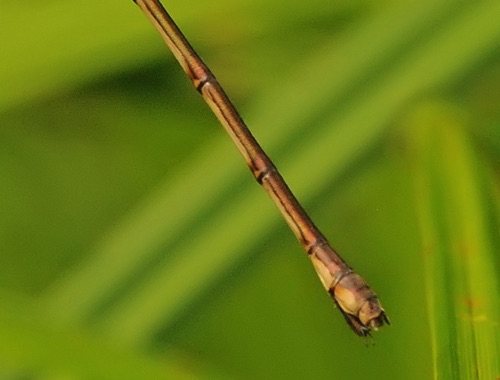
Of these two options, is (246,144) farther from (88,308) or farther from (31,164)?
(31,164)

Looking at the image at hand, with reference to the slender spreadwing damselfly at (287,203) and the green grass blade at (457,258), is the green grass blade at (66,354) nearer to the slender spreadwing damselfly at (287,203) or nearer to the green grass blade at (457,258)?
the slender spreadwing damselfly at (287,203)

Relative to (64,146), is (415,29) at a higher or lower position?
lower

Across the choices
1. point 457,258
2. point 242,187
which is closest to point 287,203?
point 242,187

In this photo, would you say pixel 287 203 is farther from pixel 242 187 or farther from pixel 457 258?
pixel 457 258

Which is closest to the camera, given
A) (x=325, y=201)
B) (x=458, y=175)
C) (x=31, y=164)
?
(x=458, y=175)

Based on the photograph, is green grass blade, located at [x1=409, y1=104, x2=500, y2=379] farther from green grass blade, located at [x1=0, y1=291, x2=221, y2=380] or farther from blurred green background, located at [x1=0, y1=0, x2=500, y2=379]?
green grass blade, located at [x1=0, y1=291, x2=221, y2=380]

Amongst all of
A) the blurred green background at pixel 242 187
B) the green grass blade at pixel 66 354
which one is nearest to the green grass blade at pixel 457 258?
the blurred green background at pixel 242 187

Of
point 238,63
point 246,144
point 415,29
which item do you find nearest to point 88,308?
point 246,144
